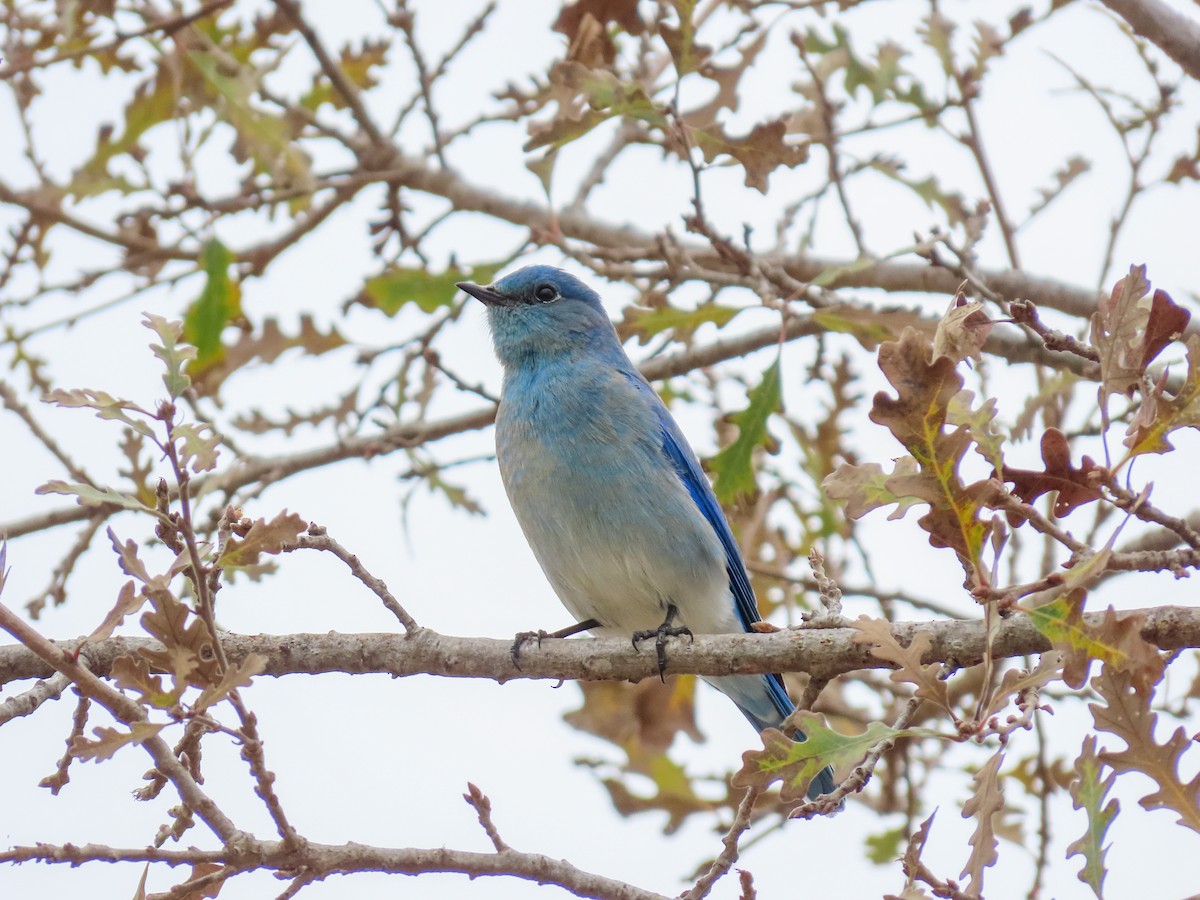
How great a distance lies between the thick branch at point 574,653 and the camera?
362 cm

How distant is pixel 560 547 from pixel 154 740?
3.06 metres

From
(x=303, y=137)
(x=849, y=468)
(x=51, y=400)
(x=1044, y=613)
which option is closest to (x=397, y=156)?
(x=303, y=137)

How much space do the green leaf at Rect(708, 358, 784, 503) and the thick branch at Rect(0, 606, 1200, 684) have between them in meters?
0.99

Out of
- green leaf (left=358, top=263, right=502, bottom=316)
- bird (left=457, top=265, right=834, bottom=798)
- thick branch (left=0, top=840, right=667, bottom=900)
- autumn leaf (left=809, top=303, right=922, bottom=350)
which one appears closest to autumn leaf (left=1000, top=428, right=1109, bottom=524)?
thick branch (left=0, top=840, right=667, bottom=900)

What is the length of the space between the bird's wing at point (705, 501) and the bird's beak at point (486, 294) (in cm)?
86

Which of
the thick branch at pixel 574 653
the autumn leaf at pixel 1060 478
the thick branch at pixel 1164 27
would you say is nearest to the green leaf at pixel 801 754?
the thick branch at pixel 574 653

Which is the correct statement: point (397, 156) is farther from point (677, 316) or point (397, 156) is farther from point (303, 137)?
point (677, 316)

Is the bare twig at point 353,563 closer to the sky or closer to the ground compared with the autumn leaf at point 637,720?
closer to the ground

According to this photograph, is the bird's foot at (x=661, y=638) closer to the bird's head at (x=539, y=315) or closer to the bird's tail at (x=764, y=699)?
the bird's tail at (x=764, y=699)

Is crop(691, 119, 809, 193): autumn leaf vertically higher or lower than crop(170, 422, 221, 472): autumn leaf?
higher

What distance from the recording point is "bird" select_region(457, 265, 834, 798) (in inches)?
232

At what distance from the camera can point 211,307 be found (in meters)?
5.91

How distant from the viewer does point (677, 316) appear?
537 cm

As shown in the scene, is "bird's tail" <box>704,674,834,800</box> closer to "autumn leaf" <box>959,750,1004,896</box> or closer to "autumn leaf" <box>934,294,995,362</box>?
"autumn leaf" <box>959,750,1004,896</box>
